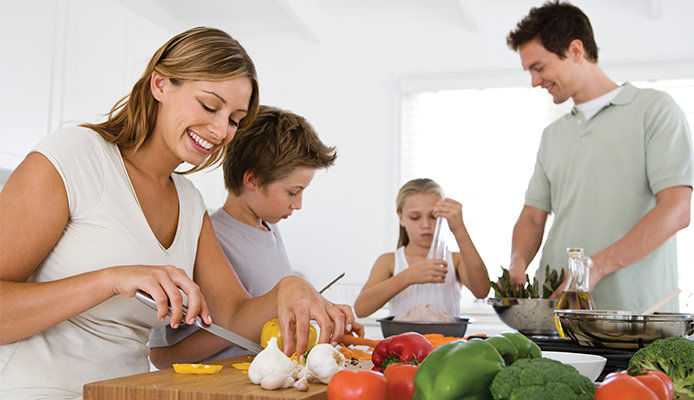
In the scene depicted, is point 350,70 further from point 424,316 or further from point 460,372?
point 460,372

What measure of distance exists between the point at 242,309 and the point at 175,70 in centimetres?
51

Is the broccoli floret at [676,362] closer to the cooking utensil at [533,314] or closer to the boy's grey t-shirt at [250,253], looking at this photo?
the cooking utensil at [533,314]

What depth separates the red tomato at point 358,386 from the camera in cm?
63

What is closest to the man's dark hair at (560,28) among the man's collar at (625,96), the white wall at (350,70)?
the man's collar at (625,96)

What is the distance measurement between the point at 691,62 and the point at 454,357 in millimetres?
4070

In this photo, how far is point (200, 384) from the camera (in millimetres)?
803

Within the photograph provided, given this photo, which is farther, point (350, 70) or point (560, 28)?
point (350, 70)

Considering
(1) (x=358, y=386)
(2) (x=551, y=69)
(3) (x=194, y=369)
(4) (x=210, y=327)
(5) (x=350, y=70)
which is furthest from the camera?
(5) (x=350, y=70)

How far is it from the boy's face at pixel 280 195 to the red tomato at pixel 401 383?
3.42 feet

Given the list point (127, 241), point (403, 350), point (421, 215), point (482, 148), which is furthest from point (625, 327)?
point (482, 148)

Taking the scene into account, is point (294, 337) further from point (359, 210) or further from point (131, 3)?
point (131, 3)

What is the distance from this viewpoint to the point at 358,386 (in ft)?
2.07

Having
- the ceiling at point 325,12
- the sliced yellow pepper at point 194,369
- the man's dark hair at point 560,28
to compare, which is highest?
the ceiling at point 325,12

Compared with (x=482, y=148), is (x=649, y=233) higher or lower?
lower
